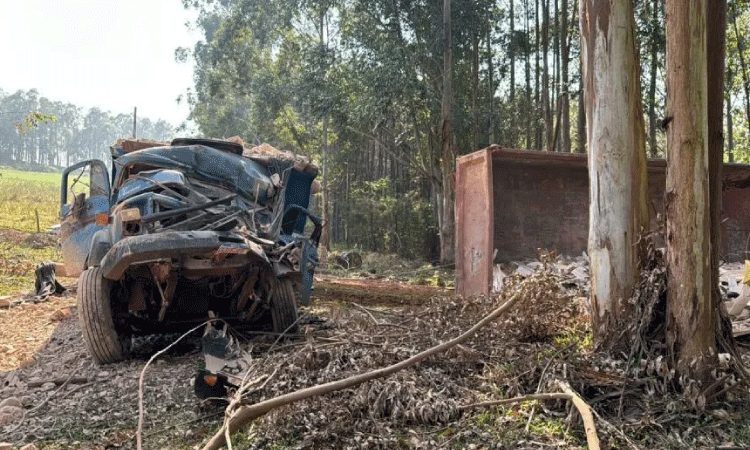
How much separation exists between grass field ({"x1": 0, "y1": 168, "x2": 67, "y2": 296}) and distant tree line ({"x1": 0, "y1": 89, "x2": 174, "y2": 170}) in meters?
51.1

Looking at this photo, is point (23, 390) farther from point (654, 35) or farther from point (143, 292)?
point (654, 35)

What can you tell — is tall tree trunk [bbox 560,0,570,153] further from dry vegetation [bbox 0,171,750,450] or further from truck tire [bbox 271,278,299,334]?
truck tire [bbox 271,278,299,334]

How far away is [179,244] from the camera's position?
521cm

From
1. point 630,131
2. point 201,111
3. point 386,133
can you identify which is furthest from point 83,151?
point 630,131

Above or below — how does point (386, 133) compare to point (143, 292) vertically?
above

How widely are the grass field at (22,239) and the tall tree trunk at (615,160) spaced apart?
36.3 feet

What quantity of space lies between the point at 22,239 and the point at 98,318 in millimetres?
18164

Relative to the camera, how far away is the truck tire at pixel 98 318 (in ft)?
18.1

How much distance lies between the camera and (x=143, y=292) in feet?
19.4

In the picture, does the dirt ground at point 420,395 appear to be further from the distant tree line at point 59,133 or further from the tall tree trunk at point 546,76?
the distant tree line at point 59,133

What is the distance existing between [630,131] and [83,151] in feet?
421

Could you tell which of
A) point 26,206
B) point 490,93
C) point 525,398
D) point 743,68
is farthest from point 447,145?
point 26,206

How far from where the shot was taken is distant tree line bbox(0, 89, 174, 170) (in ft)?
324

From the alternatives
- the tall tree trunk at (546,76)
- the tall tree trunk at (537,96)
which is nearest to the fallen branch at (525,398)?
the tall tree trunk at (546,76)
